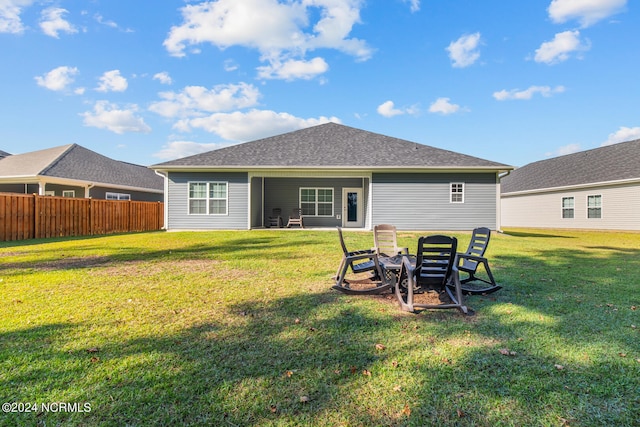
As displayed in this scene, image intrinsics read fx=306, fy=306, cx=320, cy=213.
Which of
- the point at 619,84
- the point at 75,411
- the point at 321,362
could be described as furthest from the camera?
the point at 619,84

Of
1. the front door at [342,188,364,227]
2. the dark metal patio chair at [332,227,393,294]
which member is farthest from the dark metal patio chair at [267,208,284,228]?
the dark metal patio chair at [332,227,393,294]

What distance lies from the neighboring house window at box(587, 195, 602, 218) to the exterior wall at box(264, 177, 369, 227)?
47.8 ft

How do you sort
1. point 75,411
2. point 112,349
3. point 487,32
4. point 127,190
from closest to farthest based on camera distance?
point 75,411
point 112,349
point 487,32
point 127,190

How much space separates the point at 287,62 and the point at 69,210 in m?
14.0

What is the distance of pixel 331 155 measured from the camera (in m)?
16.1

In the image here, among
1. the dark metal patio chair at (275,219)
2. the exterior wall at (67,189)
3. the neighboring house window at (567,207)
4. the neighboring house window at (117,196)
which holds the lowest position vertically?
the dark metal patio chair at (275,219)

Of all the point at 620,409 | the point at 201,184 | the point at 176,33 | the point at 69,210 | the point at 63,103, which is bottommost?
the point at 620,409

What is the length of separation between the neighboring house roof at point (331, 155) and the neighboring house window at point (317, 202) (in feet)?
8.43

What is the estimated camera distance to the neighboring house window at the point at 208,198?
15312 millimetres

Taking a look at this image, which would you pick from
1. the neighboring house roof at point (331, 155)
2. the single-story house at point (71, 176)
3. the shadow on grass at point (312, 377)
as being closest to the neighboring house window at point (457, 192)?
the neighboring house roof at point (331, 155)

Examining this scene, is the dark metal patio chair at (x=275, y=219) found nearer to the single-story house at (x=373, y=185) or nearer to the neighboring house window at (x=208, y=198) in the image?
the single-story house at (x=373, y=185)

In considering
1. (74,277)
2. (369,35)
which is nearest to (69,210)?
(74,277)

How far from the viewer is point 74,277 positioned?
5.57 metres

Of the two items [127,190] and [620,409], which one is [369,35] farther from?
[127,190]
